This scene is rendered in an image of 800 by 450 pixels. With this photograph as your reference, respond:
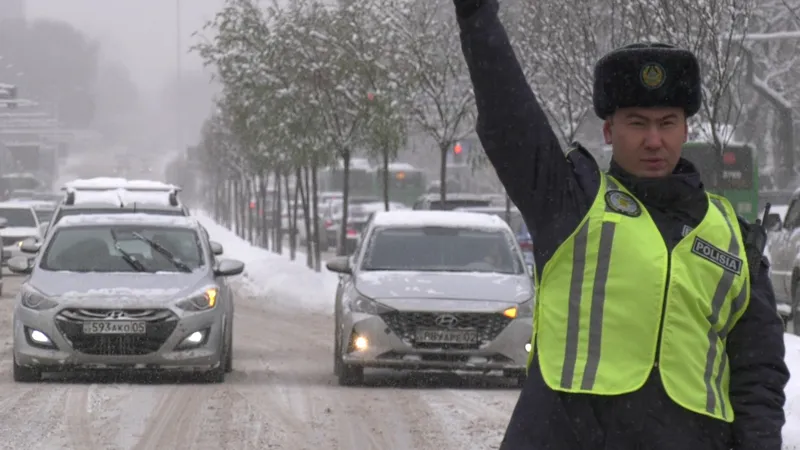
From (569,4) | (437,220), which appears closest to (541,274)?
(437,220)

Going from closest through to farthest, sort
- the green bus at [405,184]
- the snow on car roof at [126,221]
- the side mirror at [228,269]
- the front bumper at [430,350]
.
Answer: the front bumper at [430,350] < the side mirror at [228,269] < the snow on car roof at [126,221] < the green bus at [405,184]

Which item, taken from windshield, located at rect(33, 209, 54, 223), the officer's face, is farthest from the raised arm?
windshield, located at rect(33, 209, 54, 223)

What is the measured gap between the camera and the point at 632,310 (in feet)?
12.1

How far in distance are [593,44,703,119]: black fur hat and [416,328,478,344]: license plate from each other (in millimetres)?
10564

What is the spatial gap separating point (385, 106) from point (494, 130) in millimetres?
29286

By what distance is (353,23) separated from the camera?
33.6 metres

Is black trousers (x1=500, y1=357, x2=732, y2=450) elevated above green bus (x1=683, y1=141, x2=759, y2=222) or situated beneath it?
elevated above

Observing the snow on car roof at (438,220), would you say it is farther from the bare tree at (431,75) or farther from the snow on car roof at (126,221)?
the bare tree at (431,75)

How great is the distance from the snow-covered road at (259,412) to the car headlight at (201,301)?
63cm

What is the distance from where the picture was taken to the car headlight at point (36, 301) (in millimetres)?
14688

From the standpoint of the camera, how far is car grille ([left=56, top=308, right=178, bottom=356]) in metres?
14.5

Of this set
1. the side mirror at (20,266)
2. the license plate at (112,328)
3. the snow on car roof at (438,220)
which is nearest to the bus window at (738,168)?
the snow on car roof at (438,220)

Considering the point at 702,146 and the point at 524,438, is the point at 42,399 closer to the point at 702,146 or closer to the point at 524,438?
the point at 524,438

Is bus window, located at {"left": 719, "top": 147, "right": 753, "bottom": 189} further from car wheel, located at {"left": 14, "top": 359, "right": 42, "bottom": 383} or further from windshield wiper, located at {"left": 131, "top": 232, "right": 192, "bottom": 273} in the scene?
car wheel, located at {"left": 14, "top": 359, "right": 42, "bottom": 383}
